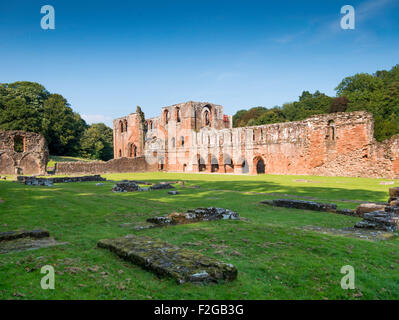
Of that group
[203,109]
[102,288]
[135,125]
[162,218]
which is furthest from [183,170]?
[102,288]

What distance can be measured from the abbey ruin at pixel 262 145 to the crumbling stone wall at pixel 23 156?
13.0 meters

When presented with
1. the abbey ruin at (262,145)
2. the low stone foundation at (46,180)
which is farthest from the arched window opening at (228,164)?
the low stone foundation at (46,180)

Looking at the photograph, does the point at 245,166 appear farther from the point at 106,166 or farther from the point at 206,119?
the point at 106,166

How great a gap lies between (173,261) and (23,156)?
3201cm

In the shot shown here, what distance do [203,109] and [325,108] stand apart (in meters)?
26.6

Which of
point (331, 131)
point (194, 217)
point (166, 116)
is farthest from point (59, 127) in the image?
point (194, 217)

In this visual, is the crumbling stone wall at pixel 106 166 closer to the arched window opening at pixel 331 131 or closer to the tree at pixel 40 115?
the tree at pixel 40 115

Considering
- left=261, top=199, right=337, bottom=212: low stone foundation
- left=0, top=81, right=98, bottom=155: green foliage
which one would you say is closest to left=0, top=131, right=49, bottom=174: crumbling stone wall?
left=0, top=81, right=98, bottom=155: green foliage

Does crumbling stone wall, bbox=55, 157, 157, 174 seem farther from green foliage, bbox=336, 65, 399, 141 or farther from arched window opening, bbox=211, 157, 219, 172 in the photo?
green foliage, bbox=336, 65, 399, 141

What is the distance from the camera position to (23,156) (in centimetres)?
3012

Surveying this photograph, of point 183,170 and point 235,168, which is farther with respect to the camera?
point 183,170

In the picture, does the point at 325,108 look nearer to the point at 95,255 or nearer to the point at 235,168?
the point at 235,168
